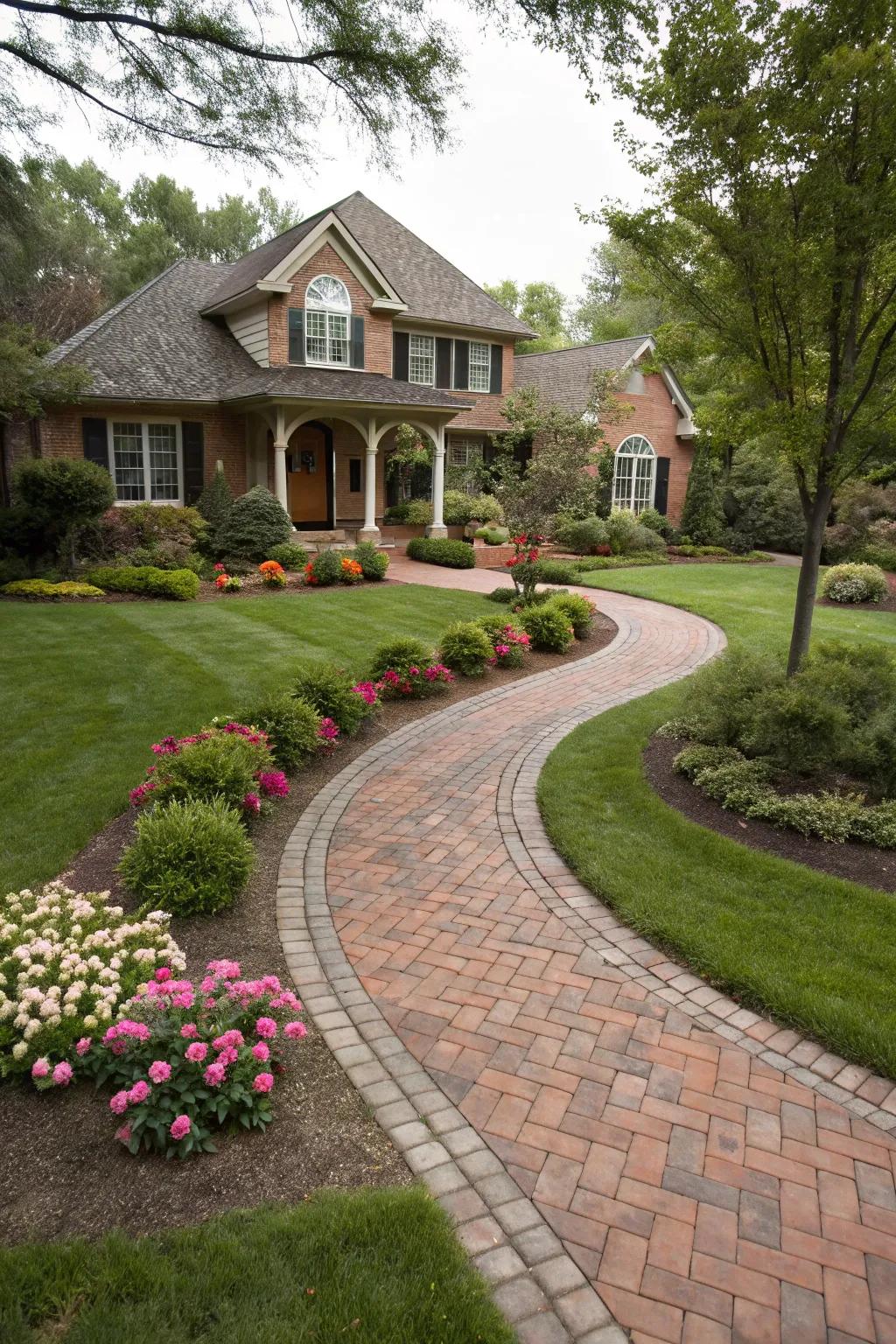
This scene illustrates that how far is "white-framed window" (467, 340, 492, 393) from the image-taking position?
79.3 ft

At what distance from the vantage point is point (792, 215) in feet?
21.7

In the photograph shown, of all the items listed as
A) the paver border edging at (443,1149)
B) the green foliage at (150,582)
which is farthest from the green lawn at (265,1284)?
the green foliage at (150,582)

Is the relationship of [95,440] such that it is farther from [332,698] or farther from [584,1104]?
[584,1104]

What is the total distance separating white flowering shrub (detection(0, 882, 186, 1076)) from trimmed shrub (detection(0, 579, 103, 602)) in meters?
10.5

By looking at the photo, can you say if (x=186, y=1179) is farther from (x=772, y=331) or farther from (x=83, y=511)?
(x=83, y=511)

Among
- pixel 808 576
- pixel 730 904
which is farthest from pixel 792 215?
pixel 730 904

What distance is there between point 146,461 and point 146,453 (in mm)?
179

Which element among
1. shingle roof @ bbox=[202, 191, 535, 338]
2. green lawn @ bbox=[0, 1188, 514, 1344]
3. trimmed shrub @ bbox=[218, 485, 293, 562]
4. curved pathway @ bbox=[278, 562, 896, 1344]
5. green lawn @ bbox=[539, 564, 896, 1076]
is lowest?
curved pathway @ bbox=[278, 562, 896, 1344]

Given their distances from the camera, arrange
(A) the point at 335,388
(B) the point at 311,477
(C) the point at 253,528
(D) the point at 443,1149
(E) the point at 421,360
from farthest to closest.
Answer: (E) the point at 421,360, (B) the point at 311,477, (A) the point at 335,388, (C) the point at 253,528, (D) the point at 443,1149

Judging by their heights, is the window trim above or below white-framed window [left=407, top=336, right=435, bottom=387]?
below

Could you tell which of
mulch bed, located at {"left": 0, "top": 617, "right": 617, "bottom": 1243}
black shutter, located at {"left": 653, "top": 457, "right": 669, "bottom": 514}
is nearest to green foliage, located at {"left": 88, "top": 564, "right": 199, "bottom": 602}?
mulch bed, located at {"left": 0, "top": 617, "right": 617, "bottom": 1243}

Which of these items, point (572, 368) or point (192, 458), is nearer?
point (192, 458)

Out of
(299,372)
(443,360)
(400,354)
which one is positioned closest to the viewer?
(299,372)

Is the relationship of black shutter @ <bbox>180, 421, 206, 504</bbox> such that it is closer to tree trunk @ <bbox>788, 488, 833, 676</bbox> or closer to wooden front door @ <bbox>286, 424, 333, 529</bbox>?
wooden front door @ <bbox>286, 424, 333, 529</bbox>
